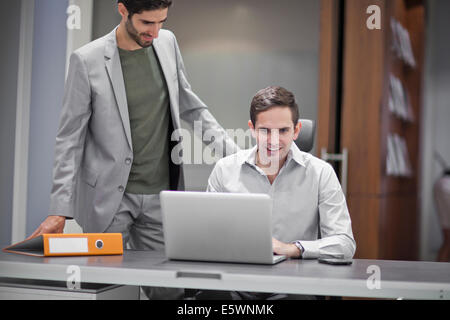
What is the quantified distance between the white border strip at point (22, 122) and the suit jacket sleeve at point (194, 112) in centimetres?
100

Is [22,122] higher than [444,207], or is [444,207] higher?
[22,122]

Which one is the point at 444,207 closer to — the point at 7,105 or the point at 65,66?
the point at 65,66

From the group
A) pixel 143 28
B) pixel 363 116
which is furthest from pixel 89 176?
pixel 363 116

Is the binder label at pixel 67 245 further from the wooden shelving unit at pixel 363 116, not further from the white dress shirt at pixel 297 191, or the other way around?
the wooden shelving unit at pixel 363 116

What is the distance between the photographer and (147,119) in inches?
101

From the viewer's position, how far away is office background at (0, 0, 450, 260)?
3.13m

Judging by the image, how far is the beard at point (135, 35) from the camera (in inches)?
102

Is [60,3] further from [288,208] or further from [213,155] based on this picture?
[288,208]

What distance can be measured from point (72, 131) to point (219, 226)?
44.1 inches

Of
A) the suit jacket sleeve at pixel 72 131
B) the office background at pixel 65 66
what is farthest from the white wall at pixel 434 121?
the suit jacket sleeve at pixel 72 131

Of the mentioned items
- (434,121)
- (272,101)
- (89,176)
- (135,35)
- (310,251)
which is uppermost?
(135,35)

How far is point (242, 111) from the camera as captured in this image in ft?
10.2

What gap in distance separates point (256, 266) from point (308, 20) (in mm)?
2072
